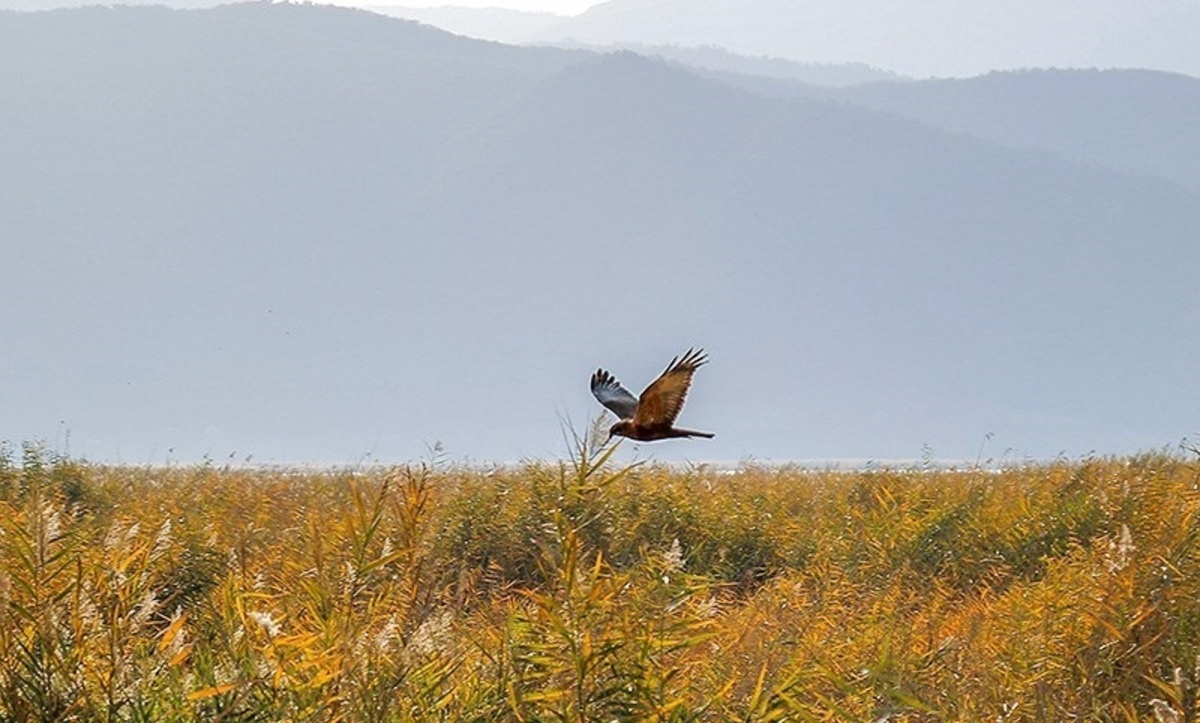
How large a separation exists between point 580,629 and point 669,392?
0.99 meters

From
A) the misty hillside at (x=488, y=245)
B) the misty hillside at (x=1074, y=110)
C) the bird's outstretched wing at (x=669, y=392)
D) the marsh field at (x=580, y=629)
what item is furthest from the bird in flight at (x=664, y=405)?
the misty hillside at (x=1074, y=110)

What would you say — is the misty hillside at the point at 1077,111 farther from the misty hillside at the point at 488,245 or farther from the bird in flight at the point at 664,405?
the bird in flight at the point at 664,405

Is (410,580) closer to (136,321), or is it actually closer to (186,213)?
(136,321)

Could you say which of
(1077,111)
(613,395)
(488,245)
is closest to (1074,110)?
(1077,111)

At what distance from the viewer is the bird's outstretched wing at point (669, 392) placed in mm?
5199

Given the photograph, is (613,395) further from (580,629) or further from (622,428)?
(580,629)

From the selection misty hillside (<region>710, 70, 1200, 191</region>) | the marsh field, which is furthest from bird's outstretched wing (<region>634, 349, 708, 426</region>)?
misty hillside (<region>710, 70, 1200, 191</region>)

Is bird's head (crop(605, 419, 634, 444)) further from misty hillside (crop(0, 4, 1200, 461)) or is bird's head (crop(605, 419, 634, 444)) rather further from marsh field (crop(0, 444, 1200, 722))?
misty hillside (crop(0, 4, 1200, 461))

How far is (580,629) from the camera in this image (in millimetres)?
4566

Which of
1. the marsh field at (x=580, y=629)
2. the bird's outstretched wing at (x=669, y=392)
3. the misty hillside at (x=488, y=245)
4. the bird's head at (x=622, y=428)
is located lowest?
the marsh field at (x=580, y=629)

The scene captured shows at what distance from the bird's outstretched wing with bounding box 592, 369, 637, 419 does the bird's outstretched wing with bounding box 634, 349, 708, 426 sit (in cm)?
38

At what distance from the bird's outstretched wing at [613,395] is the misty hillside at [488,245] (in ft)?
401

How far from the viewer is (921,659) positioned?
5887mm

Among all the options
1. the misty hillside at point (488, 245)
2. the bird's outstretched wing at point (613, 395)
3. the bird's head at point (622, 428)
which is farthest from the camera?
the misty hillside at point (488, 245)
